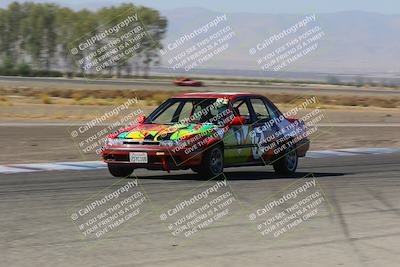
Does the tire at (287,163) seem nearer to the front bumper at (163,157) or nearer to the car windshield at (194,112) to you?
the car windshield at (194,112)

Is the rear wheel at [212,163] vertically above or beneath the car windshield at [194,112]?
beneath

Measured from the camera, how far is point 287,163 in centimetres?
1462

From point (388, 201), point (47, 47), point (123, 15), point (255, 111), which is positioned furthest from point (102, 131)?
point (47, 47)

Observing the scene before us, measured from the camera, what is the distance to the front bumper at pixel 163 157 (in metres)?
12.6

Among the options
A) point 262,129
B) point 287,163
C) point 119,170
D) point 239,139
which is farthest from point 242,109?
point 119,170

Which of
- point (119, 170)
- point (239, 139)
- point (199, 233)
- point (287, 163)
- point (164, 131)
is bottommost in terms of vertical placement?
point (287, 163)

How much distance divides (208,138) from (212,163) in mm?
433

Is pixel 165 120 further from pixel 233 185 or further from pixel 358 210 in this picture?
pixel 358 210

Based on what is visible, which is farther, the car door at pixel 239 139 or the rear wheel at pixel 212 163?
the car door at pixel 239 139

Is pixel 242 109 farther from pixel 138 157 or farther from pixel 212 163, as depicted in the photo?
pixel 138 157

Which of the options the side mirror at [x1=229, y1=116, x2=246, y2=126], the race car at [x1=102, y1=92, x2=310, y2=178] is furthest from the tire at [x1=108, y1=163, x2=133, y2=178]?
the side mirror at [x1=229, y1=116, x2=246, y2=126]

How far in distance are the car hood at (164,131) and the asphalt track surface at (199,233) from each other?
74 centimetres

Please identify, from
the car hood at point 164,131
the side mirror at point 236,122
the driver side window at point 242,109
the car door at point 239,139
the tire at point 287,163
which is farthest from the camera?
the tire at point 287,163

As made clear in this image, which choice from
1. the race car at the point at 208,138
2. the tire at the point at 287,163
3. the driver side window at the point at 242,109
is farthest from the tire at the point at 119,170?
the tire at the point at 287,163
